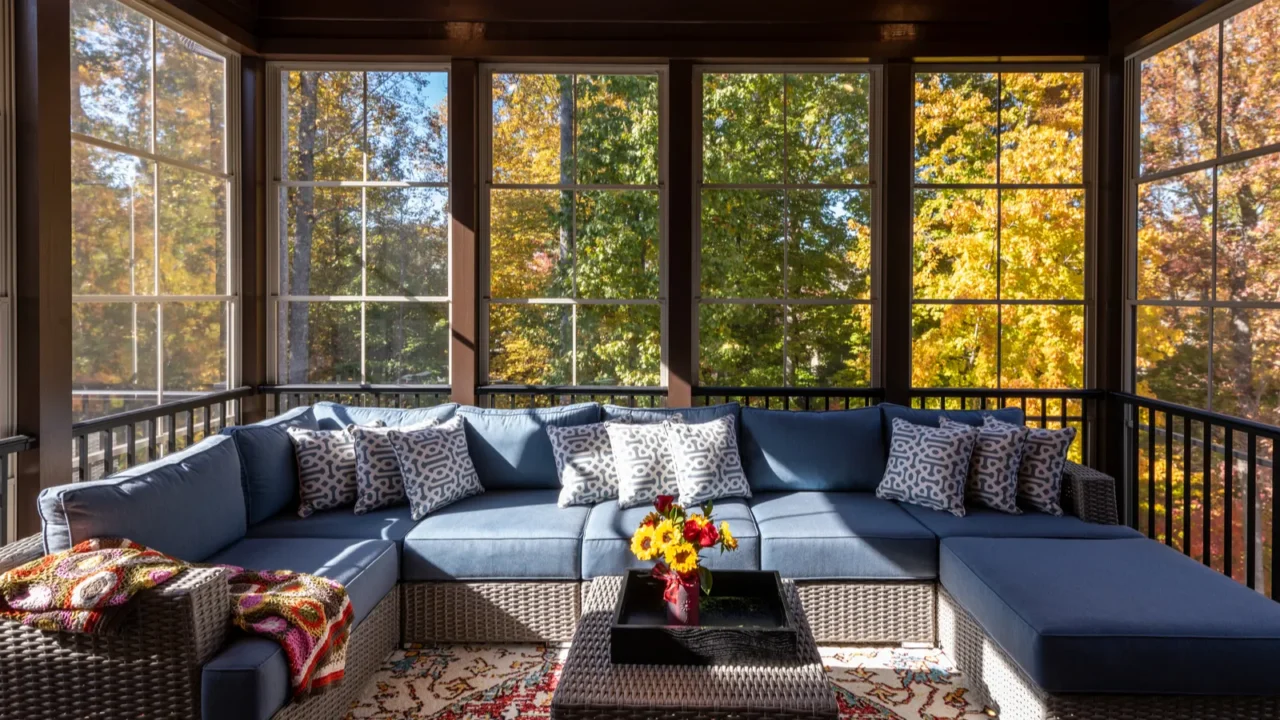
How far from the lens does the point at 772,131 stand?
452 cm

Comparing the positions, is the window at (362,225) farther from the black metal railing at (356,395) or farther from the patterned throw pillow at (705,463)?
the patterned throw pillow at (705,463)

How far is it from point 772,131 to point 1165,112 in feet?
6.49

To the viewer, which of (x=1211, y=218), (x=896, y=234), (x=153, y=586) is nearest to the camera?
(x=153, y=586)

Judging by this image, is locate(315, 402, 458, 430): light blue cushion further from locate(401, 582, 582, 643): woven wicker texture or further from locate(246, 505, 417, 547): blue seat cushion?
locate(401, 582, 582, 643): woven wicker texture

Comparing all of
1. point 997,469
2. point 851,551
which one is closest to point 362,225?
point 851,551

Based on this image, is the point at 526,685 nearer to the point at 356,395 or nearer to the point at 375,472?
the point at 375,472

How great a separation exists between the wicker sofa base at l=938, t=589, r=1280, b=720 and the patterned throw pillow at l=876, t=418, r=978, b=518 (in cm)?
85

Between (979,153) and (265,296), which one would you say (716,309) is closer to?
(979,153)

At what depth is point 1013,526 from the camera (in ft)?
10.9

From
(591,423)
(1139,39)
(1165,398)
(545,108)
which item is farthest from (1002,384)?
(545,108)

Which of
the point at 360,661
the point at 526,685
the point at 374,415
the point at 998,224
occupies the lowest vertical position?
the point at 526,685

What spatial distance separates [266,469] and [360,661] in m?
0.99

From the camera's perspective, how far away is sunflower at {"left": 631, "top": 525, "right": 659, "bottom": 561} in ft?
7.90

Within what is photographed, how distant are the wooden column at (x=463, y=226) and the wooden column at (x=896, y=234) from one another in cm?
231
